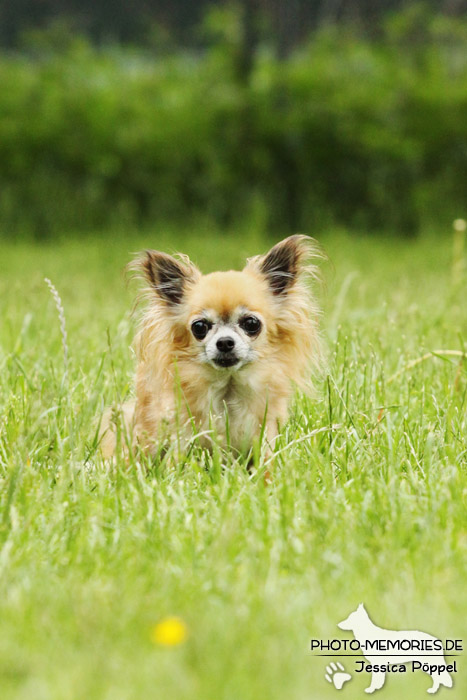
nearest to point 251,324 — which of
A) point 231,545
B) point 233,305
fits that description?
point 233,305

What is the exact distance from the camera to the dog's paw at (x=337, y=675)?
167 centimetres

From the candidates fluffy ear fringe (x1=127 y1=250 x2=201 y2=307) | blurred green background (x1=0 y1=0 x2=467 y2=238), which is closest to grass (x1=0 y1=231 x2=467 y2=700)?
fluffy ear fringe (x1=127 y1=250 x2=201 y2=307)

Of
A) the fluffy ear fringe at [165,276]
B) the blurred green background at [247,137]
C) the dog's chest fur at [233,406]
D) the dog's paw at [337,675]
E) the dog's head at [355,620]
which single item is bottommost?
the dog's paw at [337,675]

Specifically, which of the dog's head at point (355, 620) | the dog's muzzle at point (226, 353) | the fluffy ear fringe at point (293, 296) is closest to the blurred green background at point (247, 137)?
the fluffy ear fringe at point (293, 296)

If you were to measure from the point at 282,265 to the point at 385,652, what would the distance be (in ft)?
5.74

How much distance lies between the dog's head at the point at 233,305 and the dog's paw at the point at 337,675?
1.42 metres

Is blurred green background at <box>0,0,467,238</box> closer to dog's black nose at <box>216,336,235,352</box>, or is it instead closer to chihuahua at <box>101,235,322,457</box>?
chihuahua at <box>101,235,322,457</box>

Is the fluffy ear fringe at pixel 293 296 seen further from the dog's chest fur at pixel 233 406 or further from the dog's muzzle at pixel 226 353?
the dog's muzzle at pixel 226 353

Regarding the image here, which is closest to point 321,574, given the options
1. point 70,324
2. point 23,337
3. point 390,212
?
point 23,337

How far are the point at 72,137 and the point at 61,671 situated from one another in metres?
8.39

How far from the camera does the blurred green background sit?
9.33 meters

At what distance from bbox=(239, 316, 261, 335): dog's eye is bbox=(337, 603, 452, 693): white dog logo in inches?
53.4

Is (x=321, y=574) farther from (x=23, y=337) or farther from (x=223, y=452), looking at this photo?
(x=23, y=337)

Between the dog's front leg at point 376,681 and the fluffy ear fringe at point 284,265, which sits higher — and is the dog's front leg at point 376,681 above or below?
below
